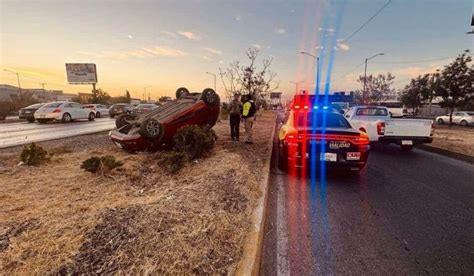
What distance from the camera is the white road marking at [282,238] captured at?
2.63 meters

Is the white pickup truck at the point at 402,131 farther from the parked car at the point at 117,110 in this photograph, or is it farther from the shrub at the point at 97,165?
the parked car at the point at 117,110

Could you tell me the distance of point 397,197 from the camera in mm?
4660

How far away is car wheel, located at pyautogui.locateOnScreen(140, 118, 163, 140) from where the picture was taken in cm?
643

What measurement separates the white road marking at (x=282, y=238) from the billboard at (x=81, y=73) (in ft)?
189

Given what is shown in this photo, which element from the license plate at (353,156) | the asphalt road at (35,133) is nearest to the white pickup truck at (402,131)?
the license plate at (353,156)

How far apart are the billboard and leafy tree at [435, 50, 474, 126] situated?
5588cm

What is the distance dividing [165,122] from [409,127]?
7.86 meters

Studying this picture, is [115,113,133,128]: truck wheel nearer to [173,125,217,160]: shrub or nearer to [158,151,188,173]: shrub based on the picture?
[173,125,217,160]: shrub

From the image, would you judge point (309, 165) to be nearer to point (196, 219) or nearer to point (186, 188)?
point (186, 188)

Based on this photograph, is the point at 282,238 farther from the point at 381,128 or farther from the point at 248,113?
the point at 381,128

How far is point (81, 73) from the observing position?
52062 mm

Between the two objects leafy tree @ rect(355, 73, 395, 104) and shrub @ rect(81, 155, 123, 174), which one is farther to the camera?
leafy tree @ rect(355, 73, 395, 104)

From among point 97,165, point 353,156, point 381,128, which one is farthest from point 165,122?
point 381,128

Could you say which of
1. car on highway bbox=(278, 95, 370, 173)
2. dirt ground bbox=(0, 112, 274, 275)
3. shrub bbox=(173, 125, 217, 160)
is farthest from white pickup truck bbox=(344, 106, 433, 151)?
shrub bbox=(173, 125, 217, 160)
